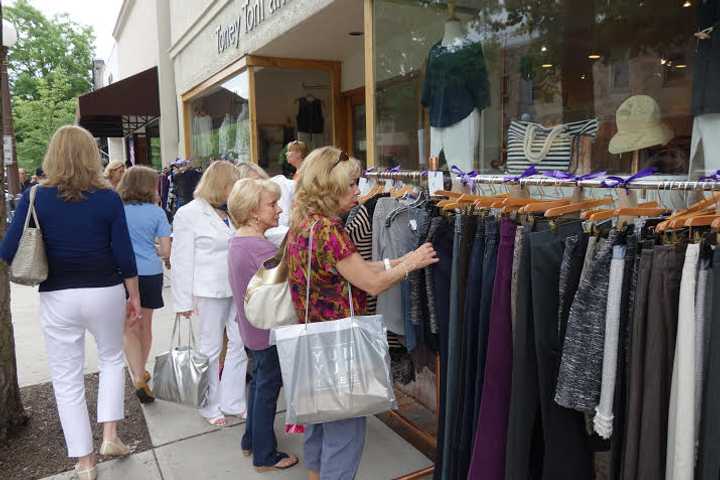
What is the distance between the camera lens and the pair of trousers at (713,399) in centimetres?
153

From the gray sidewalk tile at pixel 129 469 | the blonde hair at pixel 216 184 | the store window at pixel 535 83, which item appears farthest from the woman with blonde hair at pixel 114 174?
the gray sidewalk tile at pixel 129 469

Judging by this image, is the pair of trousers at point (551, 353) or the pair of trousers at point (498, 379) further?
the pair of trousers at point (498, 379)

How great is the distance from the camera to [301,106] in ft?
26.1

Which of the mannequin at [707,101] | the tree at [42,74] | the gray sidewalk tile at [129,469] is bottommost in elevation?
the gray sidewalk tile at [129,469]

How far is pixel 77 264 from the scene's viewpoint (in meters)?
2.96

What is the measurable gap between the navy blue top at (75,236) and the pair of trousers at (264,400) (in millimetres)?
977

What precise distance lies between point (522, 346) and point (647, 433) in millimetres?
495

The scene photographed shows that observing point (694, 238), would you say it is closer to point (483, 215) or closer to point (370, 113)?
point (483, 215)

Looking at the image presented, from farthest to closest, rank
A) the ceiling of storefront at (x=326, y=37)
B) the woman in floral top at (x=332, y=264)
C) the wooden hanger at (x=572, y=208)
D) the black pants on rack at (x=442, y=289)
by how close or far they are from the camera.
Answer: the ceiling of storefront at (x=326, y=37)
the black pants on rack at (x=442, y=289)
the woman in floral top at (x=332, y=264)
the wooden hanger at (x=572, y=208)

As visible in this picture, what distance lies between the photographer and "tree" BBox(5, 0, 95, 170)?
27.9 meters

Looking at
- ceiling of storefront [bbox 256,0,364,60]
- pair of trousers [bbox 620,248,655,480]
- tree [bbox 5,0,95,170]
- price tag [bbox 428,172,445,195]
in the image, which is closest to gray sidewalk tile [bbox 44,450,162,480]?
price tag [bbox 428,172,445,195]

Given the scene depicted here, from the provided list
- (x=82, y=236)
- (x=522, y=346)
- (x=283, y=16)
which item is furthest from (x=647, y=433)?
(x=283, y=16)

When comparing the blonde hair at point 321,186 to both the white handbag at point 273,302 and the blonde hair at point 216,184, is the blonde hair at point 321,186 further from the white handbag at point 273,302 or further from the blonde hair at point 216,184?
the blonde hair at point 216,184

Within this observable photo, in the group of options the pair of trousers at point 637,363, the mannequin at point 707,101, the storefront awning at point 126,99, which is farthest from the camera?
the storefront awning at point 126,99
